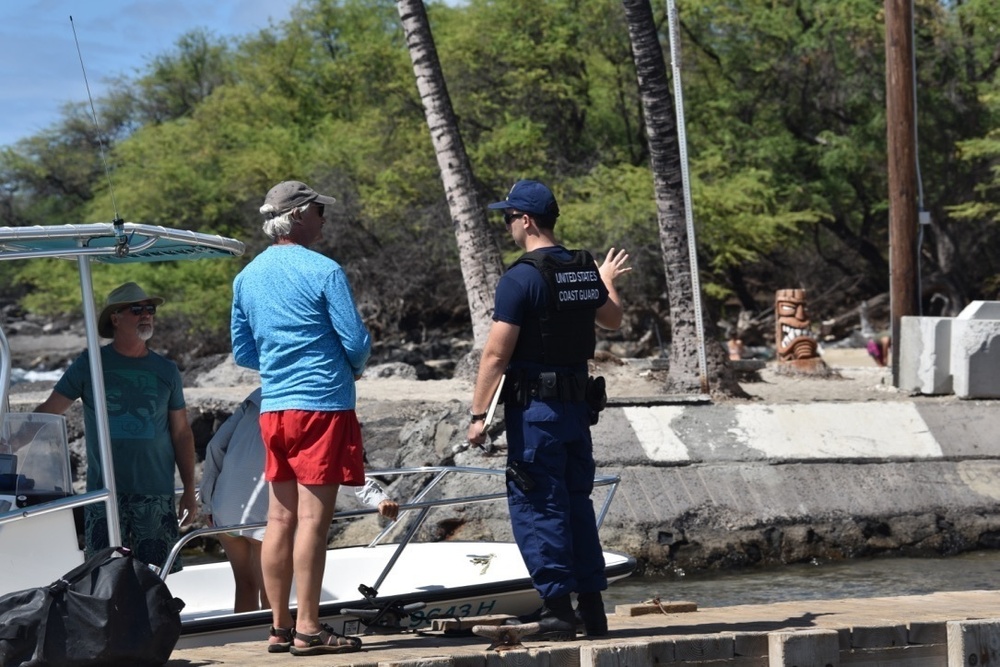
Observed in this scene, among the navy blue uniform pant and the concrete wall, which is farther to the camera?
the concrete wall

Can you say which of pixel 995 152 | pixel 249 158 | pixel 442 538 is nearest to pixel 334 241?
pixel 249 158

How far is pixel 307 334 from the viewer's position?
5445 millimetres

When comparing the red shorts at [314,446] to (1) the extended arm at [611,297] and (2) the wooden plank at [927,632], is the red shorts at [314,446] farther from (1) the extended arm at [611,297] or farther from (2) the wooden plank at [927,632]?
(2) the wooden plank at [927,632]

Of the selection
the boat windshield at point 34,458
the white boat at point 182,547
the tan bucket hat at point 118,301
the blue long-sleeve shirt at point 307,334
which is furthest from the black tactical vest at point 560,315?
the boat windshield at point 34,458

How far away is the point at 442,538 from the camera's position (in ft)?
39.5

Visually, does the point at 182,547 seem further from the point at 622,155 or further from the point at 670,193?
the point at 622,155

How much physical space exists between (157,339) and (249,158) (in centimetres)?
486

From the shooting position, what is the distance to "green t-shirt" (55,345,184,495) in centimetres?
660

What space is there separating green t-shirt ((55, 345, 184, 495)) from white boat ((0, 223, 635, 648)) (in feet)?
1.05

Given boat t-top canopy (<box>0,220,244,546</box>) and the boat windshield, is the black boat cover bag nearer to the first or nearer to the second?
boat t-top canopy (<box>0,220,244,546</box>)

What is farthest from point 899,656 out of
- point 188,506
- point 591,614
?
point 188,506

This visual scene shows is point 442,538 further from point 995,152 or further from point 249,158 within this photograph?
point 249,158

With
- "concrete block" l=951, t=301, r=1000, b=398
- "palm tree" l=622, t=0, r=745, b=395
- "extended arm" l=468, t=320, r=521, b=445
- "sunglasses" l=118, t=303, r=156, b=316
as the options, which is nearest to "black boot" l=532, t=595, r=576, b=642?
"extended arm" l=468, t=320, r=521, b=445

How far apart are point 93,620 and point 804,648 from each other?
9.27 feet
